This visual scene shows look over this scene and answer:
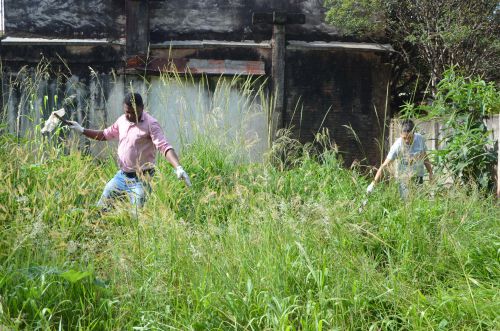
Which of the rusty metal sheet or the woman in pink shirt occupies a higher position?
the rusty metal sheet

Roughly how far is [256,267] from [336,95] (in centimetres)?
828

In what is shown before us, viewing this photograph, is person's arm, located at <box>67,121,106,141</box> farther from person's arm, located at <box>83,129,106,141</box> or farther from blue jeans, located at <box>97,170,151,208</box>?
blue jeans, located at <box>97,170,151,208</box>

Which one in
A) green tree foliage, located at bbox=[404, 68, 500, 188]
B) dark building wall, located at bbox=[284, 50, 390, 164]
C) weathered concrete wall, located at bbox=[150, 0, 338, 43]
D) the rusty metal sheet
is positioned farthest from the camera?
weathered concrete wall, located at bbox=[150, 0, 338, 43]

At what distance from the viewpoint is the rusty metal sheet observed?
1083 cm

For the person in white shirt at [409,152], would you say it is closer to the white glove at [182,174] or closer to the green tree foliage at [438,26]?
the white glove at [182,174]

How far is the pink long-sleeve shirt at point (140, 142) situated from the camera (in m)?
5.71

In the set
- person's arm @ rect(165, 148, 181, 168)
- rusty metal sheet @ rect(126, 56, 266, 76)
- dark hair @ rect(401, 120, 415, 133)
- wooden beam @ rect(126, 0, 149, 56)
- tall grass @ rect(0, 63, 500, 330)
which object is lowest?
tall grass @ rect(0, 63, 500, 330)

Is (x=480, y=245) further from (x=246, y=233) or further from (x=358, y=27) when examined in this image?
(x=358, y=27)

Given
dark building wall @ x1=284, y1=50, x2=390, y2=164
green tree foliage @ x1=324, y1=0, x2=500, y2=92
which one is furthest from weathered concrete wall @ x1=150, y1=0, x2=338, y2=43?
dark building wall @ x1=284, y1=50, x2=390, y2=164

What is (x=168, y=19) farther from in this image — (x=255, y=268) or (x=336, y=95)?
(x=255, y=268)

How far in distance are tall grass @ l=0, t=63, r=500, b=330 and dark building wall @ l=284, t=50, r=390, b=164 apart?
6786 mm

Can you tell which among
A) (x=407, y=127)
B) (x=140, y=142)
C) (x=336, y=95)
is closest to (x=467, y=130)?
(x=407, y=127)

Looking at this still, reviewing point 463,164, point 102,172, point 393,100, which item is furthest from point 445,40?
point 102,172

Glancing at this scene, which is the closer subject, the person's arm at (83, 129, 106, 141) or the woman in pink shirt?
the woman in pink shirt
